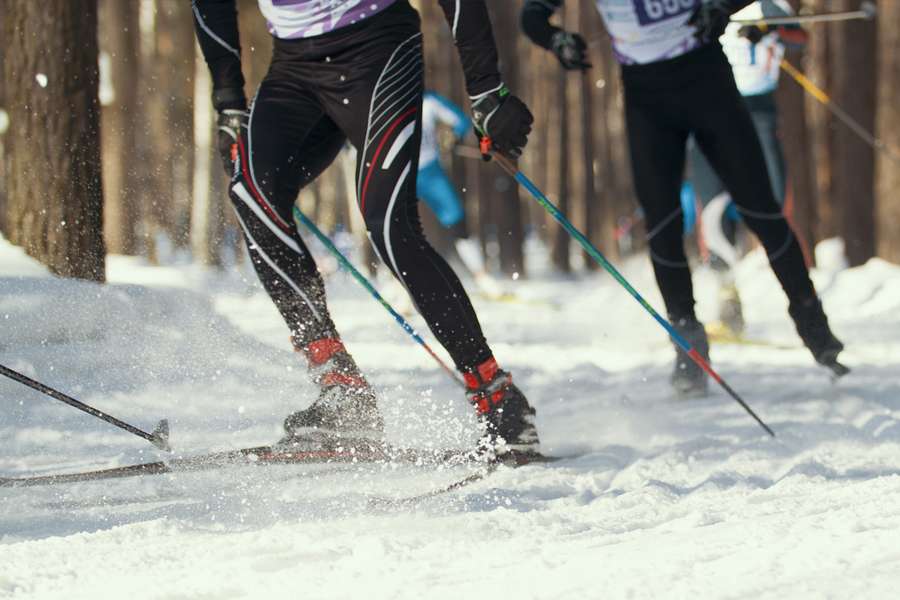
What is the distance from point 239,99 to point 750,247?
11650 millimetres

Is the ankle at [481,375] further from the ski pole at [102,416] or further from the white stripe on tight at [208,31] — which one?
the white stripe on tight at [208,31]

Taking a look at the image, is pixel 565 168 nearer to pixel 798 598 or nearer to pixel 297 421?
pixel 297 421

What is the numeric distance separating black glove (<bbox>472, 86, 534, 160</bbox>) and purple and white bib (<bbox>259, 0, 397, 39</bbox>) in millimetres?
465

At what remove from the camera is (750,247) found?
15062mm

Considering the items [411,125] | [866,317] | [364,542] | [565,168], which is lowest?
[565,168]

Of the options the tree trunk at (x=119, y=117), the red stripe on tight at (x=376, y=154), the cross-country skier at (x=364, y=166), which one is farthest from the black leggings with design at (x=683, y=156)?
the tree trunk at (x=119, y=117)

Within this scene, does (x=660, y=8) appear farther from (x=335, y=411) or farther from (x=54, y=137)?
(x=54, y=137)

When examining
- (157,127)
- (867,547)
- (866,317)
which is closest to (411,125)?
(867,547)

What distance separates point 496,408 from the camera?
398 centimetres

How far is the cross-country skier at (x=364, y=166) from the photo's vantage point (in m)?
3.92

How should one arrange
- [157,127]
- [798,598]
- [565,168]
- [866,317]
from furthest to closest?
1. [157,127]
2. [565,168]
3. [866,317]
4. [798,598]

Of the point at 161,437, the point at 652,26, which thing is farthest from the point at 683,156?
the point at 161,437

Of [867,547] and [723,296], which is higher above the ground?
[867,547]

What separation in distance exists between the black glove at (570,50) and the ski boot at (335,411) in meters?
2.00
